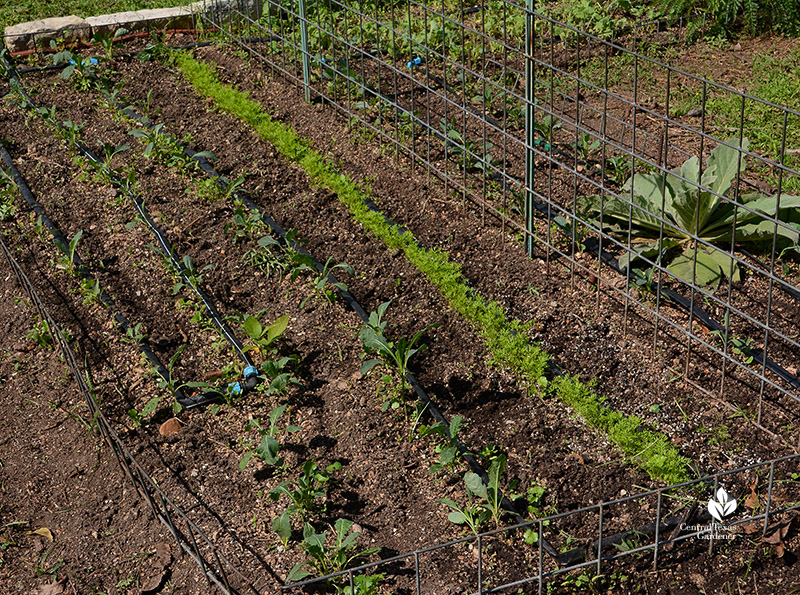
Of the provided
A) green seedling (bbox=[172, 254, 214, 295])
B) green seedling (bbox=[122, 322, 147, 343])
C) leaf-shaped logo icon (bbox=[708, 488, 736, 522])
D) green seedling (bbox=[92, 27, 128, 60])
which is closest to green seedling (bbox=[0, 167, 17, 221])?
green seedling (bbox=[172, 254, 214, 295])

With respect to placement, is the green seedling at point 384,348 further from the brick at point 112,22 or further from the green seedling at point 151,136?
the brick at point 112,22

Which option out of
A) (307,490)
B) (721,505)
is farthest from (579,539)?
(307,490)

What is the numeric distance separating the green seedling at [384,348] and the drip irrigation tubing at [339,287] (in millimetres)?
85

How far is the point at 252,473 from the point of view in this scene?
3439mm

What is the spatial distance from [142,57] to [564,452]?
4575 mm

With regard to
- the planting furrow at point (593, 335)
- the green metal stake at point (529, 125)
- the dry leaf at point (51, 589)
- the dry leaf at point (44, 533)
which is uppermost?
the green metal stake at point (529, 125)

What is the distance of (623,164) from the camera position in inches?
194

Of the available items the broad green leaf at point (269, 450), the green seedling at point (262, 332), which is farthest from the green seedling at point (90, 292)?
the broad green leaf at point (269, 450)

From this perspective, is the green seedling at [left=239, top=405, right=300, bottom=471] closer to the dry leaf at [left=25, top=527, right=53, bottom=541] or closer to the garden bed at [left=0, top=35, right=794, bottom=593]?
the garden bed at [left=0, top=35, right=794, bottom=593]

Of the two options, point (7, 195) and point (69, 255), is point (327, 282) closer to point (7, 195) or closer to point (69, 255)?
point (69, 255)

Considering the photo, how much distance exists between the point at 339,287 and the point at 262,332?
0.46m

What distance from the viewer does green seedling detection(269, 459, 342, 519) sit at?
3.19 meters

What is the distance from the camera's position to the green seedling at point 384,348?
3672 millimetres

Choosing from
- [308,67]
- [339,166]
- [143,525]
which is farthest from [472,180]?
[143,525]
